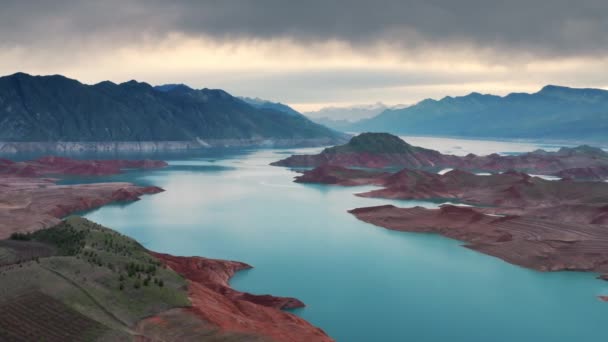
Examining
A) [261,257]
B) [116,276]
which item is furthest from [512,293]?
[116,276]

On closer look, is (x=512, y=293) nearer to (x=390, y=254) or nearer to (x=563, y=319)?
(x=563, y=319)

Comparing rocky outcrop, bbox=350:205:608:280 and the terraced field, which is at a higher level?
the terraced field

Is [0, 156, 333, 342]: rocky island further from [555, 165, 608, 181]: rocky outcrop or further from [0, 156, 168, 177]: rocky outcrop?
[555, 165, 608, 181]: rocky outcrop

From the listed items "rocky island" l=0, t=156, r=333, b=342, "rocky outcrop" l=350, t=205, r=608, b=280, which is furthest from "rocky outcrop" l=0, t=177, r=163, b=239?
"rocky outcrop" l=350, t=205, r=608, b=280

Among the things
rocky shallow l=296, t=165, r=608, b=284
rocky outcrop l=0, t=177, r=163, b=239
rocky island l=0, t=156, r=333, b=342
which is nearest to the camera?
rocky island l=0, t=156, r=333, b=342

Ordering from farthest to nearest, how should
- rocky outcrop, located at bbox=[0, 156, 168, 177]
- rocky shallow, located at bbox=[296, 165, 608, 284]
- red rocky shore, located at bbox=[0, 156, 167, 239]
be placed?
rocky outcrop, located at bbox=[0, 156, 168, 177] → red rocky shore, located at bbox=[0, 156, 167, 239] → rocky shallow, located at bbox=[296, 165, 608, 284]

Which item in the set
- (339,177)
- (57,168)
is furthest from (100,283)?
(57,168)

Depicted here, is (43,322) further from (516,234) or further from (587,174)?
(587,174)
